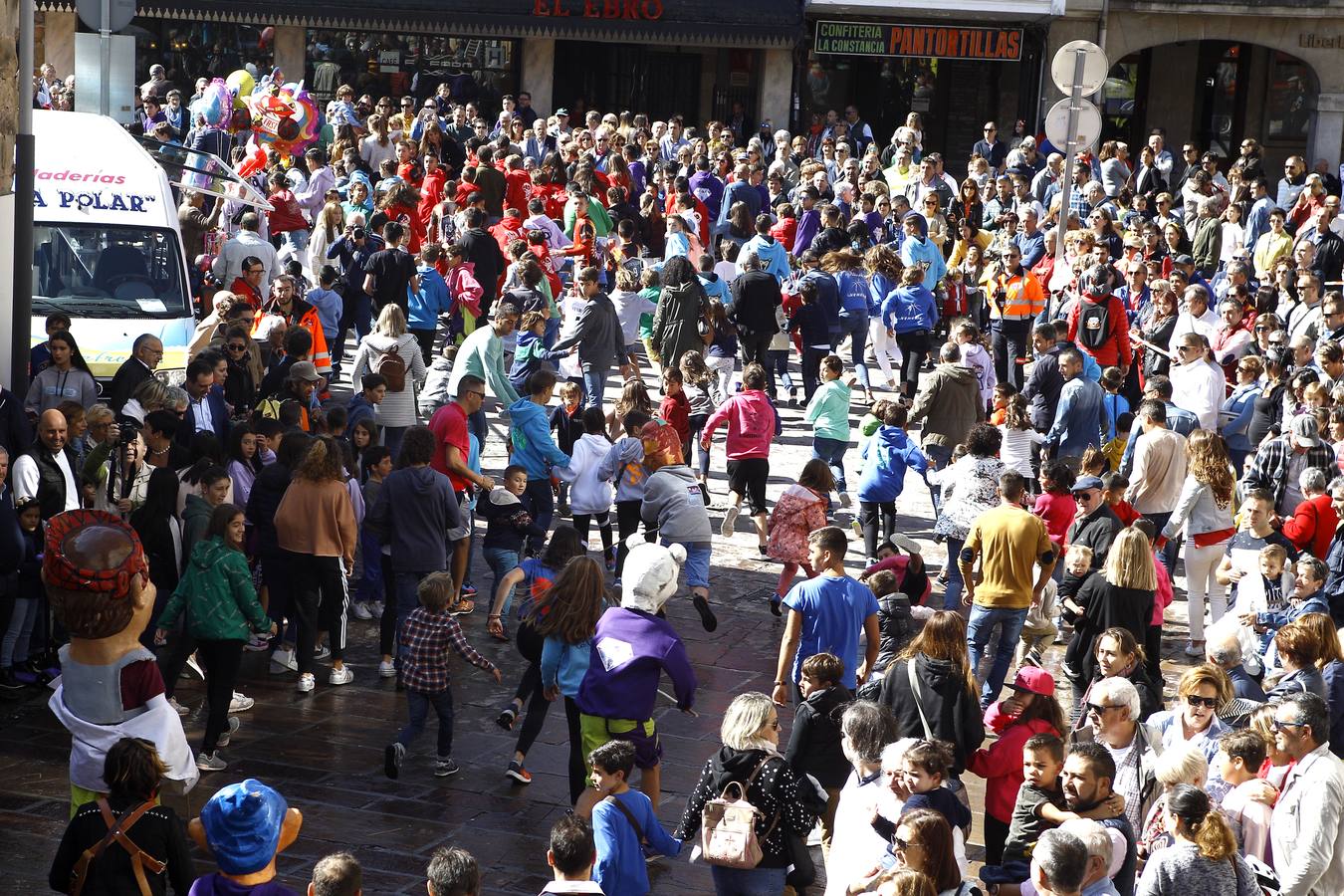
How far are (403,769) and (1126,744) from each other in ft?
12.1

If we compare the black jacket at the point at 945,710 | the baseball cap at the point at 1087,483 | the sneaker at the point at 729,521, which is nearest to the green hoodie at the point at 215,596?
the black jacket at the point at 945,710

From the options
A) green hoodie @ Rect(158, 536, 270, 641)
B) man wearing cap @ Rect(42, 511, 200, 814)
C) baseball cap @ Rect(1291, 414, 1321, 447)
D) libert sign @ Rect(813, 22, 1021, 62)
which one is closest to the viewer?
man wearing cap @ Rect(42, 511, 200, 814)

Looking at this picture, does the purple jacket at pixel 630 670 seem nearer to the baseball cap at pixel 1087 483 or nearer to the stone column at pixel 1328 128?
the baseball cap at pixel 1087 483

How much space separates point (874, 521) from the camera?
1265 centimetres

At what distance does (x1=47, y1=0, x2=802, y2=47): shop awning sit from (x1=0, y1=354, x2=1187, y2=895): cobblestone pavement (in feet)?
72.5

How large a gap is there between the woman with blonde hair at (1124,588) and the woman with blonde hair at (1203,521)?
5.99 ft

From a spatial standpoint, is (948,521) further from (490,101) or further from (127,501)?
(490,101)

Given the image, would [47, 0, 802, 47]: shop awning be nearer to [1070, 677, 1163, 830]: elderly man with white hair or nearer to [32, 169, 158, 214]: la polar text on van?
[32, 169, 158, 214]: la polar text on van

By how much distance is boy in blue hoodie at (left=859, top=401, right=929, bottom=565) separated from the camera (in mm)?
12109

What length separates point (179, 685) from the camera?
10141 millimetres

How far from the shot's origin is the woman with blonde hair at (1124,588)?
950cm

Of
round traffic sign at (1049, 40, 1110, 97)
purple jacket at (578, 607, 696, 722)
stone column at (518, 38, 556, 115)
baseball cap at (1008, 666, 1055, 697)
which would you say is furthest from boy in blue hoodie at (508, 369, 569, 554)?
stone column at (518, 38, 556, 115)

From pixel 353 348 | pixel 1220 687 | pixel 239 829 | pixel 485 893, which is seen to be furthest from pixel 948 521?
pixel 353 348

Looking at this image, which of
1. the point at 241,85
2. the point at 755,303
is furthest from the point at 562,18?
the point at 755,303
